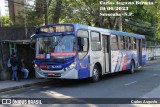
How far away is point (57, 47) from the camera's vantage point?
595 inches

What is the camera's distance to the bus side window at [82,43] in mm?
15141

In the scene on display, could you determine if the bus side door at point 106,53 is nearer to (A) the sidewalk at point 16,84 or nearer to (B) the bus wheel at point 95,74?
(B) the bus wheel at point 95,74

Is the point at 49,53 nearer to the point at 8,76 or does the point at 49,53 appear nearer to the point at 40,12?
the point at 8,76

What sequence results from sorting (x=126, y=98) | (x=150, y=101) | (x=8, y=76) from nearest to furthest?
(x=150, y=101), (x=126, y=98), (x=8, y=76)

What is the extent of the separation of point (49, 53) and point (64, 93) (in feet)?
10.1

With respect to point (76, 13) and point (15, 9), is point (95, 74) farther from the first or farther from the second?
point (76, 13)

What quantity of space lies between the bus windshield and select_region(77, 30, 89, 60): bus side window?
0.37 metres

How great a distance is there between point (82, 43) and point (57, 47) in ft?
3.95

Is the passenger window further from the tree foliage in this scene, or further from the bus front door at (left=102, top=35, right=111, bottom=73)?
the tree foliage

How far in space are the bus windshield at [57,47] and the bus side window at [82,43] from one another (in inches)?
14.7

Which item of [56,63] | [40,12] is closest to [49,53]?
[56,63]

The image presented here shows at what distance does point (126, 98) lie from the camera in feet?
36.4

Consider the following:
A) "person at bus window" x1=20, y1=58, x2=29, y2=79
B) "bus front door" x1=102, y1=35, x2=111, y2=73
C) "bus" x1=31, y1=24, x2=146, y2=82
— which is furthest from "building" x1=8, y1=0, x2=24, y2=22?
"bus" x1=31, y1=24, x2=146, y2=82

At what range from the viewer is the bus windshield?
14.9m
